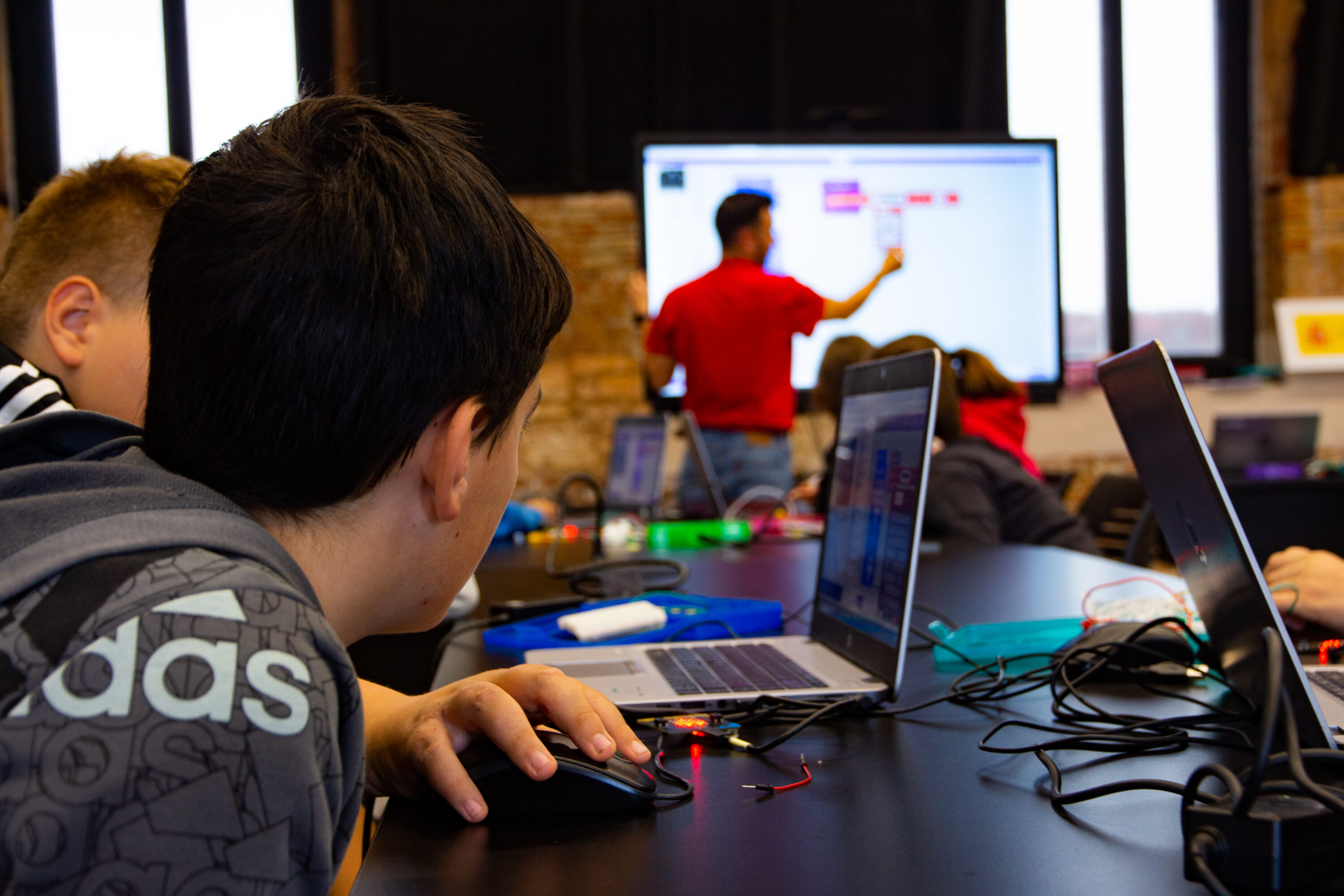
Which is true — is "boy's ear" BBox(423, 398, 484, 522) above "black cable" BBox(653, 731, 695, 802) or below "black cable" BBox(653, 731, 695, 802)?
above

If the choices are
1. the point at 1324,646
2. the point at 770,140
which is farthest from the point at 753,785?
the point at 770,140

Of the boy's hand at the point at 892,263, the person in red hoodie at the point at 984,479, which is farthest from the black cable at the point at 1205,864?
the boy's hand at the point at 892,263

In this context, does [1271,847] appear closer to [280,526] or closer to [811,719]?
[811,719]

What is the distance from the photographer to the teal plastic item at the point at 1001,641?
1.02 m

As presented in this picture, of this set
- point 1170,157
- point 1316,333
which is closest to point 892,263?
point 1170,157

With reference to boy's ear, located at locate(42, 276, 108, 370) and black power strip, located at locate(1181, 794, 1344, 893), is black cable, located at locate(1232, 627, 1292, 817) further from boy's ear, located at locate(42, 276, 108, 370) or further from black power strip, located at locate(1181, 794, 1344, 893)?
boy's ear, located at locate(42, 276, 108, 370)

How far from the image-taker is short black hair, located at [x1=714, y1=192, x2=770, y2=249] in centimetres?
346

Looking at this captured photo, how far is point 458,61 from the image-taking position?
491 cm

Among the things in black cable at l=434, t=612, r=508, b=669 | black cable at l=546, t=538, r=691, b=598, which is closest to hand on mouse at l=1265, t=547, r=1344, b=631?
black cable at l=546, t=538, r=691, b=598

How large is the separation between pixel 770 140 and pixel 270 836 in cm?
388

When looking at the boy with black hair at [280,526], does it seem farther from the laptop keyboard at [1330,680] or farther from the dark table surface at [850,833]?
the laptop keyboard at [1330,680]

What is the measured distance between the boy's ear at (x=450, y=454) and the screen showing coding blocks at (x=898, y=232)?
347cm

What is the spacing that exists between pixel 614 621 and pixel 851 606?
295 mm

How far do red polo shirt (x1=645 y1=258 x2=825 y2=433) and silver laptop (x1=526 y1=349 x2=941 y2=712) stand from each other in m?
2.29
